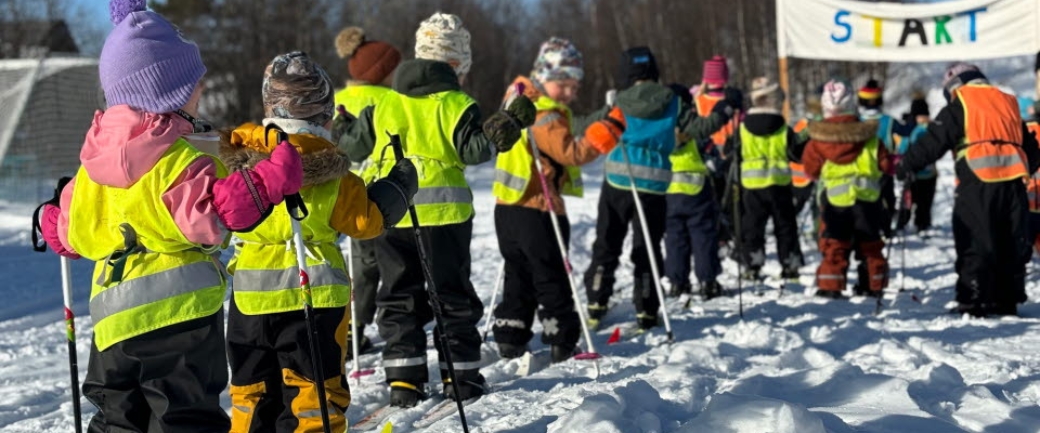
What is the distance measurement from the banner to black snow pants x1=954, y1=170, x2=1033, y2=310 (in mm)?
3857

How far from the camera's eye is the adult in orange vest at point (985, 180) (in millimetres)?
7344

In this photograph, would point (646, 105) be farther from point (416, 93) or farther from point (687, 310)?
point (416, 93)

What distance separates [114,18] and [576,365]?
327 centimetres

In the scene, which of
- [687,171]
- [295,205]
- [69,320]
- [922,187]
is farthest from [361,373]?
[922,187]

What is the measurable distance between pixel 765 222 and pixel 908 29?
3.03 m

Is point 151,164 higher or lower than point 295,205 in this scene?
higher

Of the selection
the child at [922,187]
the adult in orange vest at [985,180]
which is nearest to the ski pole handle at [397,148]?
the adult in orange vest at [985,180]

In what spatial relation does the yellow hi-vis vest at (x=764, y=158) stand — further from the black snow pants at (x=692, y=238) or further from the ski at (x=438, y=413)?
the ski at (x=438, y=413)

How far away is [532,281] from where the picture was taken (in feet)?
21.5

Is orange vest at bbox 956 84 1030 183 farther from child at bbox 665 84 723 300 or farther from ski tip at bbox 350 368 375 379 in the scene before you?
ski tip at bbox 350 368 375 379

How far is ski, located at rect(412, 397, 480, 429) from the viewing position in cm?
469

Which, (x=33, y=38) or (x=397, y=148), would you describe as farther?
(x=33, y=38)

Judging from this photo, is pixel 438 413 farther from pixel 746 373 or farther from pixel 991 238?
pixel 991 238

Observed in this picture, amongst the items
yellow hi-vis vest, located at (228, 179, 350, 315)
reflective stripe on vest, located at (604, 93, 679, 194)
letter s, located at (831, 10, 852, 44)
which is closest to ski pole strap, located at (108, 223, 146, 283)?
yellow hi-vis vest, located at (228, 179, 350, 315)
